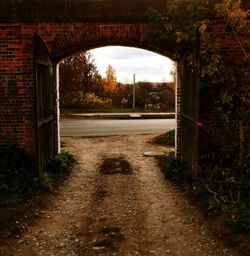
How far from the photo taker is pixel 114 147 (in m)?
14.6

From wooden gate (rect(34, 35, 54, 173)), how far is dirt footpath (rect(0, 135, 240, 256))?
91cm

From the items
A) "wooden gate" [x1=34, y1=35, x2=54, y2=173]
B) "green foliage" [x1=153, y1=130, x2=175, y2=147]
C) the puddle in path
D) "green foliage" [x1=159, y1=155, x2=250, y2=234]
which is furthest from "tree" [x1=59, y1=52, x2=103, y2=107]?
"green foliage" [x1=159, y1=155, x2=250, y2=234]

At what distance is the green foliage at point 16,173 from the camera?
7.54 metres

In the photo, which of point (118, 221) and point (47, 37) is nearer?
point (118, 221)

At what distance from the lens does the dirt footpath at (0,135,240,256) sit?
559cm

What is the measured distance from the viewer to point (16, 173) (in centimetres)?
825

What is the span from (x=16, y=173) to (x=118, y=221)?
2701mm

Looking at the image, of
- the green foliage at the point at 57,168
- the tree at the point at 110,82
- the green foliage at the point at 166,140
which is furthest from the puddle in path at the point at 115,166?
the tree at the point at 110,82

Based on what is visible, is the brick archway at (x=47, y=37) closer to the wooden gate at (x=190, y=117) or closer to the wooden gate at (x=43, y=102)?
the wooden gate at (x=190, y=117)

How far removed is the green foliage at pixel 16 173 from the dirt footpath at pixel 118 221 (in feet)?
2.05

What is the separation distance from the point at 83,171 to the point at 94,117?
59.7ft

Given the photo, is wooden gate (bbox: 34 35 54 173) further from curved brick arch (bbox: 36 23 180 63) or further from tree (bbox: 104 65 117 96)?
tree (bbox: 104 65 117 96)

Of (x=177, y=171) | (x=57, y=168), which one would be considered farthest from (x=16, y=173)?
(x=177, y=171)

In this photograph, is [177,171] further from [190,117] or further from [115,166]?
[115,166]
